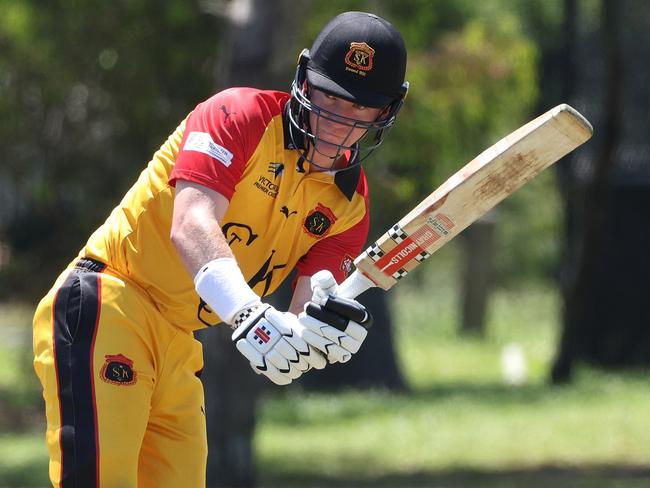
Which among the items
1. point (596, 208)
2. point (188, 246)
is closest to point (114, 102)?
point (596, 208)

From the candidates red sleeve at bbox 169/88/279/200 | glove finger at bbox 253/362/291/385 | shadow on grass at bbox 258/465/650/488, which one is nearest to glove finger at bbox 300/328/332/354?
glove finger at bbox 253/362/291/385

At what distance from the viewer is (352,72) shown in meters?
4.36

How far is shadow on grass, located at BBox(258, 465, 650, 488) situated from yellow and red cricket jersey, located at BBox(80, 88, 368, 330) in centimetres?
522

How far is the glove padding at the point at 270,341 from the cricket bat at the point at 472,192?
345 mm

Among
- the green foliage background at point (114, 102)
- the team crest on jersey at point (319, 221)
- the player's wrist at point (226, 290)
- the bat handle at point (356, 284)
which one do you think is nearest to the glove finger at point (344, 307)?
the player's wrist at point (226, 290)

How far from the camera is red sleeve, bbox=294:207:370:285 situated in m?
4.86

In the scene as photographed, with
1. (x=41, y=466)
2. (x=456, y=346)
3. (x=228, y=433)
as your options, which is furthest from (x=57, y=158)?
(x=456, y=346)

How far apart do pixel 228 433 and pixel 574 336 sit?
5.92m

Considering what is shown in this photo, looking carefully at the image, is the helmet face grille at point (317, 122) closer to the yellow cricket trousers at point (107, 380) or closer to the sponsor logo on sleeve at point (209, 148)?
the sponsor logo on sleeve at point (209, 148)

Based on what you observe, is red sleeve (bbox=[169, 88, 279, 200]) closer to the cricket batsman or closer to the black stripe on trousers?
the cricket batsman

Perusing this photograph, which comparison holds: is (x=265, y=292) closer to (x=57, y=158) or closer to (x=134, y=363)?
(x=134, y=363)

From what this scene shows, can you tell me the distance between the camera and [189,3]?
41.4 ft

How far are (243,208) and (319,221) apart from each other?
1.12 ft

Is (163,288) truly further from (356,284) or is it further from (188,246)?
(356,284)
